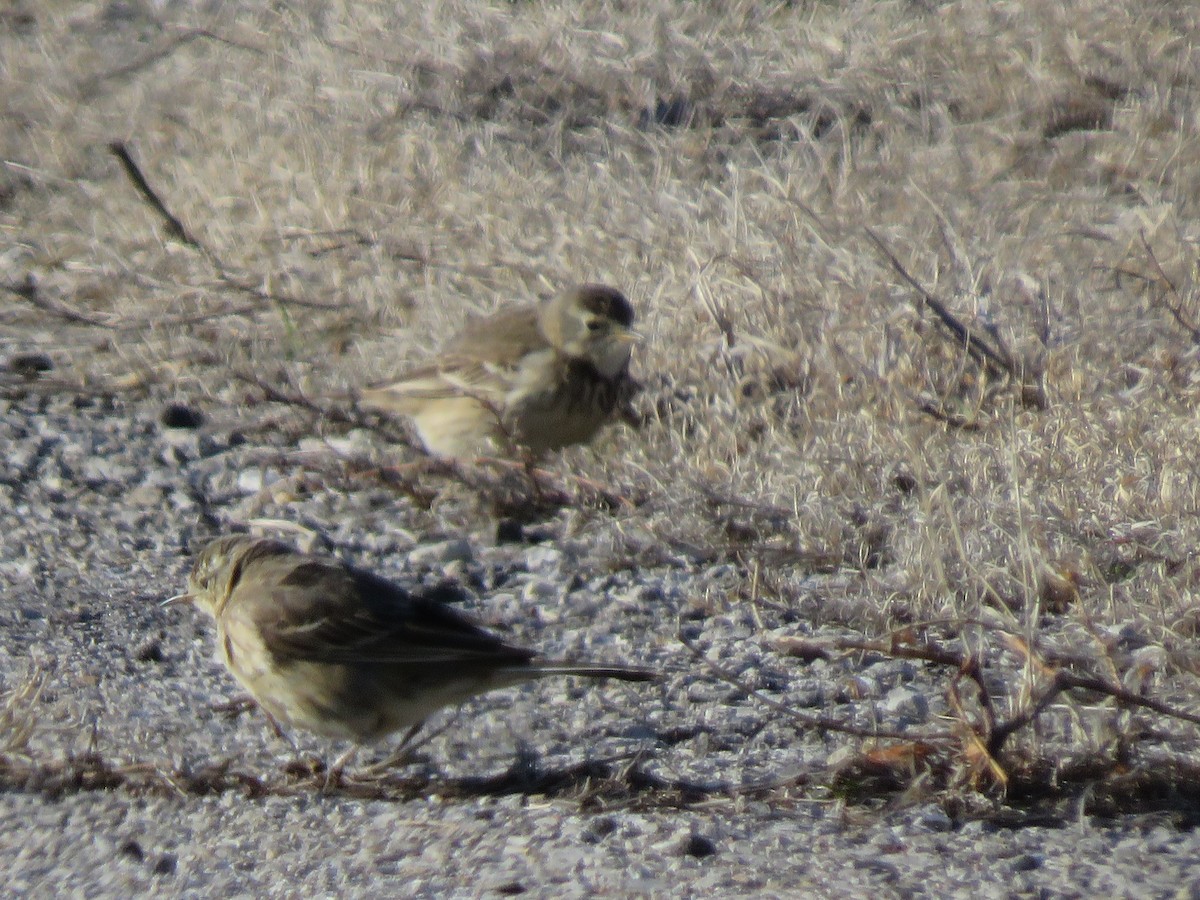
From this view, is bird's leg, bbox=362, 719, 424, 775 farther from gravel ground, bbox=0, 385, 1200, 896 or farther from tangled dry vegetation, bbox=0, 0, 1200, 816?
tangled dry vegetation, bbox=0, 0, 1200, 816

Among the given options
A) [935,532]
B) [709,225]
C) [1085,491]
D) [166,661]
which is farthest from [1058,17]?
[166,661]

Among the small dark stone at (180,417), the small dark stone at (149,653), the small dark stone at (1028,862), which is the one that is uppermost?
the small dark stone at (1028,862)

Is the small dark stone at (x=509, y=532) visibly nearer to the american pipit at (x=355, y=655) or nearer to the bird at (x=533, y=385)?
the bird at (x=533, y=385)

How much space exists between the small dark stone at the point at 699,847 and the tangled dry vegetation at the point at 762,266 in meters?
Result: 0.45

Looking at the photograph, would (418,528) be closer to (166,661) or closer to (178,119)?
(166,661)

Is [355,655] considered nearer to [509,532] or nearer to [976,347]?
[509,532]

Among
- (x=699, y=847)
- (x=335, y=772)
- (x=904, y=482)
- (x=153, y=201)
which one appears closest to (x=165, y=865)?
(x=335, y=772)

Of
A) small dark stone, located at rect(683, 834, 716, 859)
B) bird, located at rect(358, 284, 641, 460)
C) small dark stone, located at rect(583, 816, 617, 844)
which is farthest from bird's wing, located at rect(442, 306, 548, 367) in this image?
small dark stone, located at rect(683, 834, 716, 859)

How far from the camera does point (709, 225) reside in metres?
7.64

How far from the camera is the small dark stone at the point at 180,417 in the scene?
7.01 metres

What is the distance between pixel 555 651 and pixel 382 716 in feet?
2.15

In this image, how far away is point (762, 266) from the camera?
7.12 m

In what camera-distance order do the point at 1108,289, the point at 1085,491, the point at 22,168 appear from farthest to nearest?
1. the point at 22,168
2. the point at 1108,289
3. the point at 1085,491

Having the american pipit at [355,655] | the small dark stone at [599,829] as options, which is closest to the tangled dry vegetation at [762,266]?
the small dark stone at [599,829]
